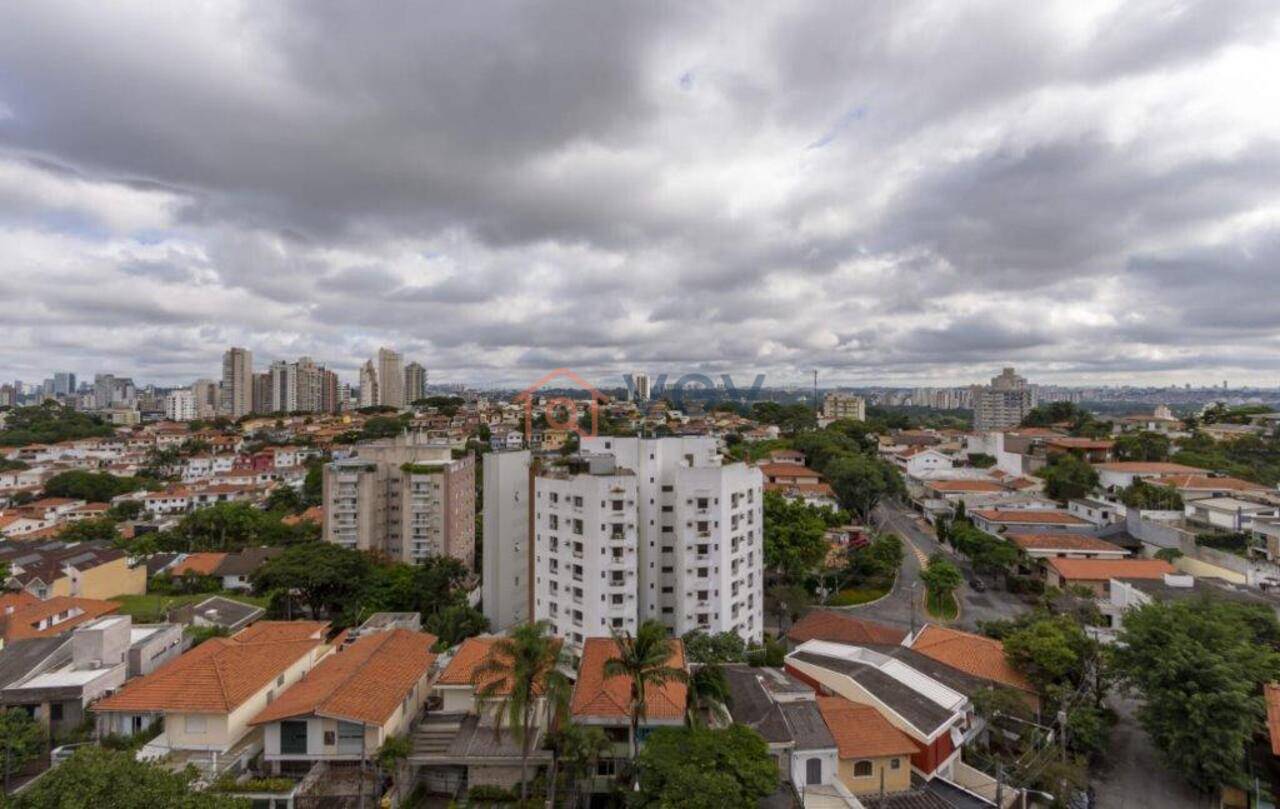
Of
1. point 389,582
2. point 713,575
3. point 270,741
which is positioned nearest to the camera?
point 270,741

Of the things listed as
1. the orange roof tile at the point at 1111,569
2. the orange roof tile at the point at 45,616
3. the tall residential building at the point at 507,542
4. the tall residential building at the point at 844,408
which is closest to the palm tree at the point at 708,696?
the tall residential building at the point at 507,542

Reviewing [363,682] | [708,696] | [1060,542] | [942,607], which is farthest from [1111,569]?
[363,682]

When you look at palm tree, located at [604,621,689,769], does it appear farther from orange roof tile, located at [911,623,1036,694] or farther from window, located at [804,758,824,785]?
orange roof tile, located at [911,623,1036,694]

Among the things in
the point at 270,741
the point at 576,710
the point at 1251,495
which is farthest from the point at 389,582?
the point at 1251,495

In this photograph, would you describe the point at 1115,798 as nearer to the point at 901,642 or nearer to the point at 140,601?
the point at 901,642

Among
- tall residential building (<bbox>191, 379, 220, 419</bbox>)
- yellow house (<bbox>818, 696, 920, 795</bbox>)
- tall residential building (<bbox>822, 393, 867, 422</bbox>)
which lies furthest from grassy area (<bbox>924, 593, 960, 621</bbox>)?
tall residential building (<bbox>191, 379, 220, 419</bbox>)

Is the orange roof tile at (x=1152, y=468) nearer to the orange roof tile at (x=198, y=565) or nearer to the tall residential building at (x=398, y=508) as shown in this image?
the tall residential building at (x=398, y=508)
